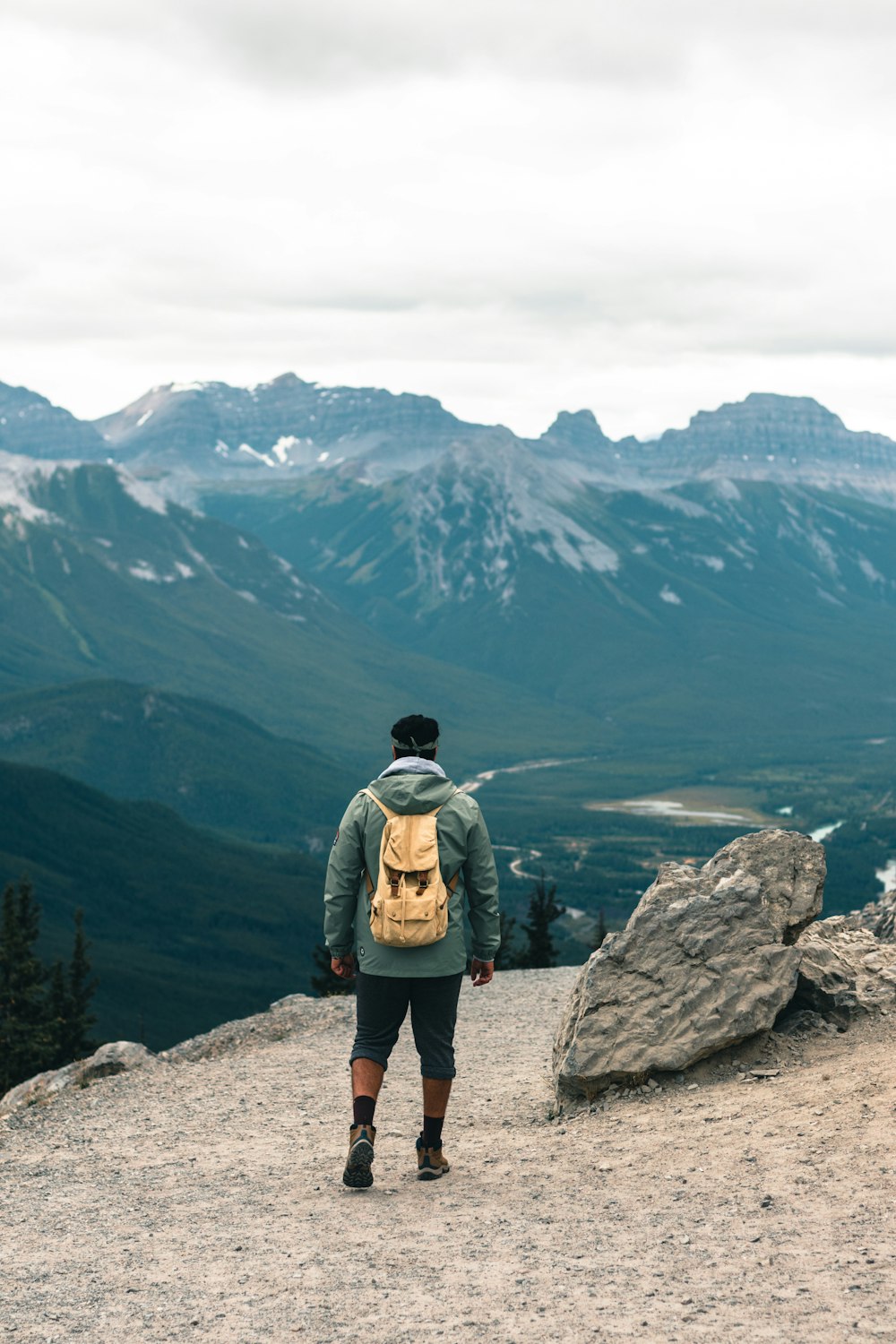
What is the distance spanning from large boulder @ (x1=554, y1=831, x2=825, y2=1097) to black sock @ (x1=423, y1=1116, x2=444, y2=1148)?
13.7ft

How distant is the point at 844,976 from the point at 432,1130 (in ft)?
27.7

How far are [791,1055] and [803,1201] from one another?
648 cm

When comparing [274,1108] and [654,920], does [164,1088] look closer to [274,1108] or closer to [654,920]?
[274,1108]

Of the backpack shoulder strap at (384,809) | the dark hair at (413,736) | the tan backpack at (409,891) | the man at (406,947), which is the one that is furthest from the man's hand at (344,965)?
the dark hair at (413,736)

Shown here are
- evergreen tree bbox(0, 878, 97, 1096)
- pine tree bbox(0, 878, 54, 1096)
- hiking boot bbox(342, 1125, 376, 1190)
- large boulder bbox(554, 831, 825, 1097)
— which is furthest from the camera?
evergreen tree bbox(0, 878, 97, 1096)

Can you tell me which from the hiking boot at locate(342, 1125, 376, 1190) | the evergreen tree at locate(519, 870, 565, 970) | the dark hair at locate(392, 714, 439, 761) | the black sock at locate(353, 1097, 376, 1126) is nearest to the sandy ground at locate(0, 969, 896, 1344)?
the hiking boot at locate(342, 1125, 376, 1190)

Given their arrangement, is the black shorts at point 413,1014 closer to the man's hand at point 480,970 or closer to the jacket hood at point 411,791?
the man's hand at point 480,970

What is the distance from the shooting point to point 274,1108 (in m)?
23.1

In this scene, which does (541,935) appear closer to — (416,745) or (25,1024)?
(25,1024)

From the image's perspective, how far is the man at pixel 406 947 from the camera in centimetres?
1661

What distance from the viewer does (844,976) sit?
22.9m

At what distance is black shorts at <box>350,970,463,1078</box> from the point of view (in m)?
16.8

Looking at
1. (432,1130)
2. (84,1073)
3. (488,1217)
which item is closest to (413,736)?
(432,1130)

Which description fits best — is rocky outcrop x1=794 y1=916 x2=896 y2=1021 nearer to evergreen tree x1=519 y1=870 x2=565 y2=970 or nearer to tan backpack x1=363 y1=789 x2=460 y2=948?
tan backpack x1=363 y1=789 x2=460 y2=948
